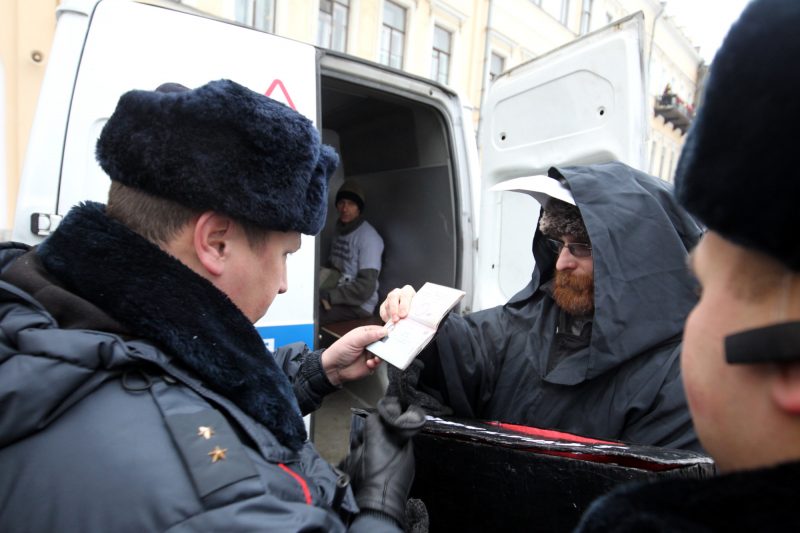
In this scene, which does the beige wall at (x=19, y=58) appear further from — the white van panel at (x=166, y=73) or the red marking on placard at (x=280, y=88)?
the red marking on placard at (x=280, y=88)

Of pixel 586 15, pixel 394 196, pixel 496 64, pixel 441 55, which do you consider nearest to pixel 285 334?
pixel 394 196

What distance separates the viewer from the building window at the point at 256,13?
7.46 metres

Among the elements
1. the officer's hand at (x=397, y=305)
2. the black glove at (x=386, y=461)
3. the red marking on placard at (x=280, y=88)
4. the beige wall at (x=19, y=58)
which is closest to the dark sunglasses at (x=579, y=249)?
the officer's hand at (x=397, y=305)

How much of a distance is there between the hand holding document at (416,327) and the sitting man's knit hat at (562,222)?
1.42ft

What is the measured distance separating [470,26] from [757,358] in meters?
12.8

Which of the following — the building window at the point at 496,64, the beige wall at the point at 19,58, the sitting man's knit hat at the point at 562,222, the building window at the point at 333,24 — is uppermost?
the building window at the point at 496,64

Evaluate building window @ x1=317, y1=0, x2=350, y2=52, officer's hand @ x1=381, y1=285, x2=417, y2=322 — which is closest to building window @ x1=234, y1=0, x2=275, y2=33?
building window @ x1=317, y1=0, x2=350, y2=52

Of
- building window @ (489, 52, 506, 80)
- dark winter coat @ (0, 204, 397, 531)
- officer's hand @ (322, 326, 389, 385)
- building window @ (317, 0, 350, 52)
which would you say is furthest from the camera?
building window @ (489, 52, 506, 80)

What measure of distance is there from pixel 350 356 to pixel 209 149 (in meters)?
0.84

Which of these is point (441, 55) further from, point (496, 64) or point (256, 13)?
point (256, 13)

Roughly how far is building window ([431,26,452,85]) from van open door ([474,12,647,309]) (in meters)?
9.26

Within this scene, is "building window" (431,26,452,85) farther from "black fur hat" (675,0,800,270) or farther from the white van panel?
"black fur hat" (675,0,800,270)

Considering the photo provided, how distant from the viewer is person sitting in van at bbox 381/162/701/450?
52.4 inches

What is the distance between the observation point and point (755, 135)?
0.44 metres
